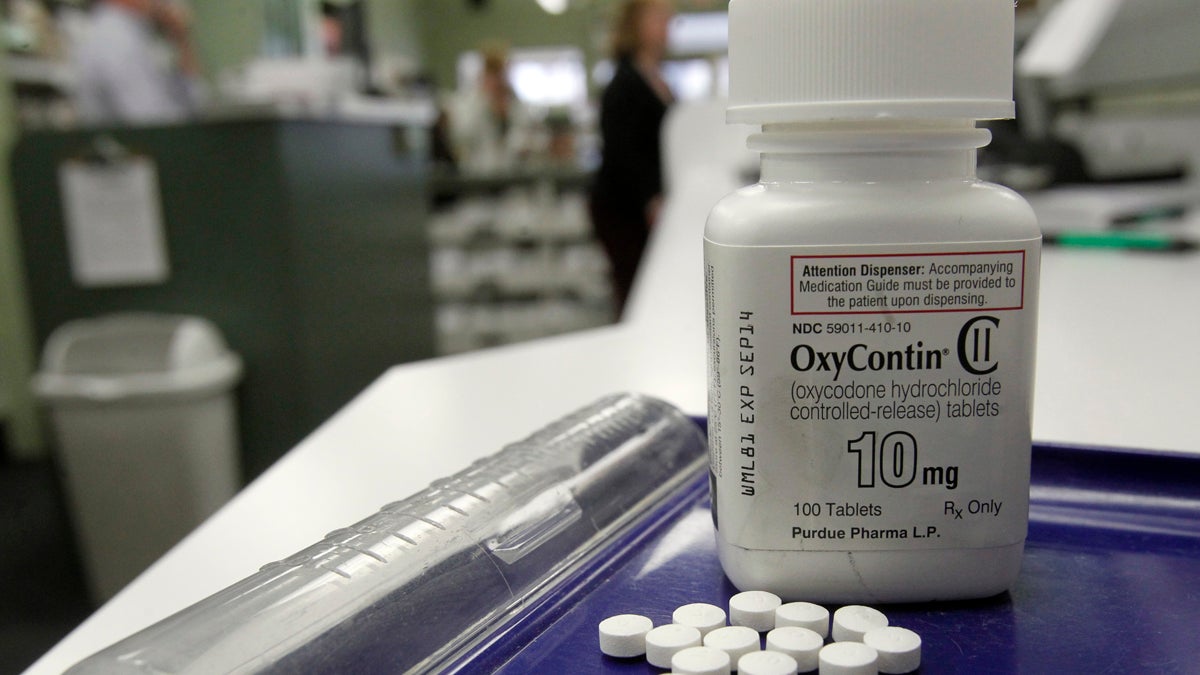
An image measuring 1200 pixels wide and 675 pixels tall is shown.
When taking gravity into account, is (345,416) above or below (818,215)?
below

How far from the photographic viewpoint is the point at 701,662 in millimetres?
257

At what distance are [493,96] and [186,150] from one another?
101 inches

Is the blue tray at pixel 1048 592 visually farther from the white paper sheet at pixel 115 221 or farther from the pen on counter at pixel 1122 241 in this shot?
the white paper sheet at pixel 115 221

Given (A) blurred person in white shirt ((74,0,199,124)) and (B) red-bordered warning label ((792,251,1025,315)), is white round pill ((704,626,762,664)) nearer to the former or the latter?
(B) red-bordered warning label ((792,251,1025,315))

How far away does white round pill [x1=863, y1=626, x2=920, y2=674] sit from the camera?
0.85 ft

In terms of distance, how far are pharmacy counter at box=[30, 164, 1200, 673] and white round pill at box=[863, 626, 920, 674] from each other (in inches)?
8.6

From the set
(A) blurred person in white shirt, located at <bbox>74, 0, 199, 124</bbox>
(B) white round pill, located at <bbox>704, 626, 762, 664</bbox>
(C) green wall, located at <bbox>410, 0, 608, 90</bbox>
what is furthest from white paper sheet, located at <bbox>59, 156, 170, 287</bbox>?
(C) green wall, located at <bbox>410, 0, 608, 90</bbox>

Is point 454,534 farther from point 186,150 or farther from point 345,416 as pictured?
point 186,150

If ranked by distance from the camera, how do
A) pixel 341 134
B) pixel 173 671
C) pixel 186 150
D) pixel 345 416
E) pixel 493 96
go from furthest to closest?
pixel 493 96 → pixel 341 134 → pixel 186 150 → pixel 345 416 → pixel 173 671

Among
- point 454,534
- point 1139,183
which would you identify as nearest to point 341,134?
point 1139,183

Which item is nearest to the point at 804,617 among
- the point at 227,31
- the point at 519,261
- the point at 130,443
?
the point at 130,443

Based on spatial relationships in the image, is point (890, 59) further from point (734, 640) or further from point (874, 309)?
point (734, 640)

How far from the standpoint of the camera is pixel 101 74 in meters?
2.64

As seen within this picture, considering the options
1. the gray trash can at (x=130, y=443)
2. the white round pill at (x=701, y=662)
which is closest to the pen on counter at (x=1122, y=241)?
the white round pill at (x=701, y=662)
